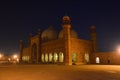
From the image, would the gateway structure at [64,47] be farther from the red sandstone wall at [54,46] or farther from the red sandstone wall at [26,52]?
the red sandstone wall at [26,52]

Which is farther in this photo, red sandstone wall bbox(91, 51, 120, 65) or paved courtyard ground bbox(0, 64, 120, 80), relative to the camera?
red sandstone wall bbox(91, 51, 120, 65)

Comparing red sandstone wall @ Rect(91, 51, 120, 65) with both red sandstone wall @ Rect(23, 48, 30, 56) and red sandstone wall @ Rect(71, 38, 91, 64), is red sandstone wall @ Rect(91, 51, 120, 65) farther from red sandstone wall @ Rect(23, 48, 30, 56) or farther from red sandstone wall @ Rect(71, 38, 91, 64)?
red sandstone wall @ Rect(23, 48, 30, 56)

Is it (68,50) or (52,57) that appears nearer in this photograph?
(68,50)

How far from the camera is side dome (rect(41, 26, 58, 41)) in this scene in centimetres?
4681

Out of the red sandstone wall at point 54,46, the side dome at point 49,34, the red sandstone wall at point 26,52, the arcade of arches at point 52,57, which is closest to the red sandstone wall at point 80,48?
the red sandstone wall at point 54,46

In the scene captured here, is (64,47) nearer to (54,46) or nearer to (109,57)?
(54,46)

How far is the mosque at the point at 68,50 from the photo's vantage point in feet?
112

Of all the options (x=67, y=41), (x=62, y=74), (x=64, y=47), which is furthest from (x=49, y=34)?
(x=62, y=74)

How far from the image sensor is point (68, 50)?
110 ft

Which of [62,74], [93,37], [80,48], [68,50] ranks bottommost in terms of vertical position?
[62,74]

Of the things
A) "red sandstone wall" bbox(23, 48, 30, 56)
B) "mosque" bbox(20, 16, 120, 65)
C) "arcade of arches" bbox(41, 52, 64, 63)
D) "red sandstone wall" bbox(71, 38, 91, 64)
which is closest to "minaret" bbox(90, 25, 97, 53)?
"mosque" bbox(20, 16, 120, 65)

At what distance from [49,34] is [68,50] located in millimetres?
15126

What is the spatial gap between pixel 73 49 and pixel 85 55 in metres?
4.22

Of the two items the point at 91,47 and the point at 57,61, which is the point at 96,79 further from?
the point at 91,47
